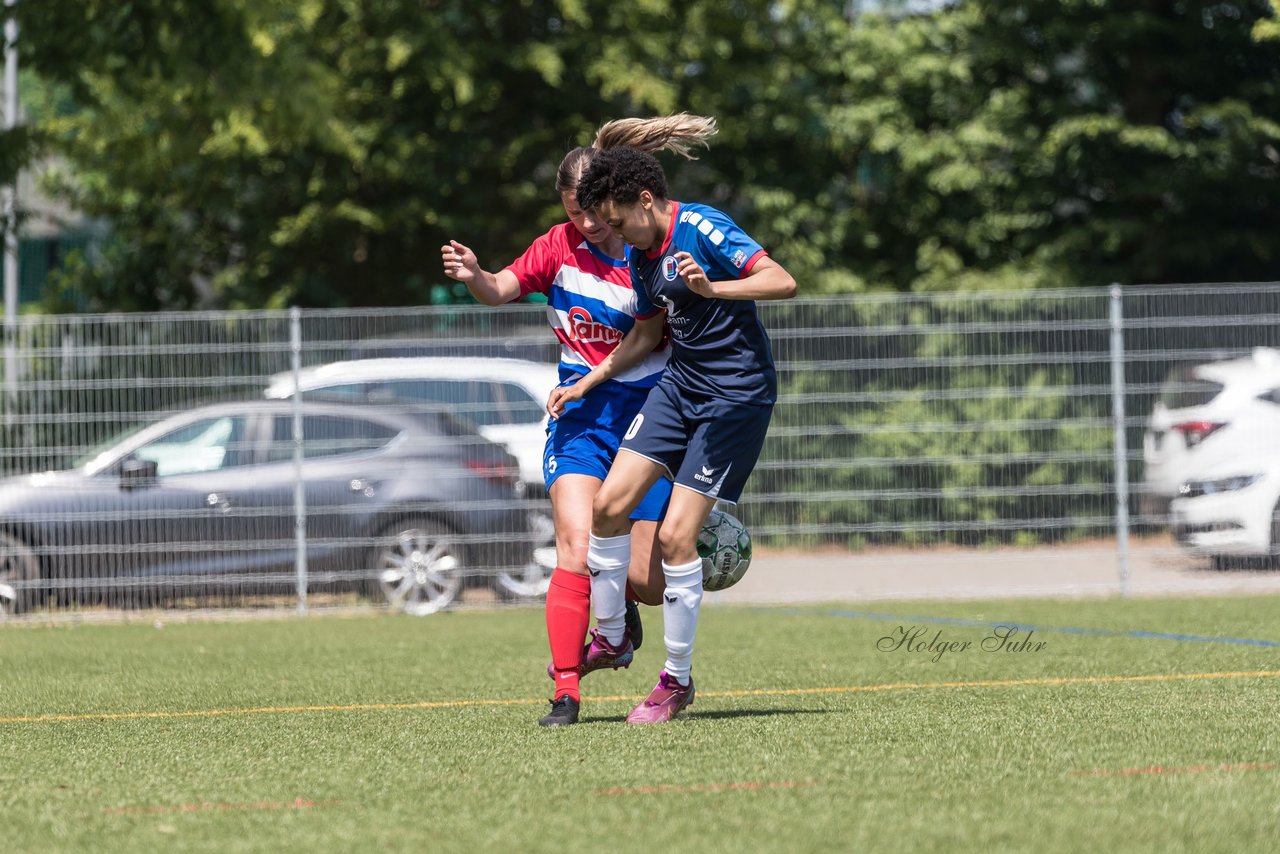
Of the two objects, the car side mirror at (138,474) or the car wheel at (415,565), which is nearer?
the car side mirror at (138,474)

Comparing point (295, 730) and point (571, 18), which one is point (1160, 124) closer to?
point (571, 18)

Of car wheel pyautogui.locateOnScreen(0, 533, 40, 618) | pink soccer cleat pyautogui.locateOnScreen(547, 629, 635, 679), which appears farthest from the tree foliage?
pink soccer cleat pyautogui.locateOnScreen(547, 629, 635, 679)

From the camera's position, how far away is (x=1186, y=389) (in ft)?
43.4

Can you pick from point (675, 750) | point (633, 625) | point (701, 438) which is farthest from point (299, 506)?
point (675, 750)

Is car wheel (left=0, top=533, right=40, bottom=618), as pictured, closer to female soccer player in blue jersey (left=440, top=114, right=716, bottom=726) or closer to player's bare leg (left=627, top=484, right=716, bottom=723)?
female soccer player in blue jersey (left=440, top=114, right=716, bottom=726)

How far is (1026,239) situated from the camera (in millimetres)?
19719

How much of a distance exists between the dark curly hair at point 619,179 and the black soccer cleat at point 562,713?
170 cm

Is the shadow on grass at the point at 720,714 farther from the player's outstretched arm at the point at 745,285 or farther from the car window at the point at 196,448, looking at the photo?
the car window at the point at 196,448

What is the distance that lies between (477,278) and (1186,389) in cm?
814

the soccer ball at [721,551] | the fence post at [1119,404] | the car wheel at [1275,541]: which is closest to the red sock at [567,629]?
the soccer ball at [721,551]

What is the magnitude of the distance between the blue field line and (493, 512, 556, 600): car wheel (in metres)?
1.90

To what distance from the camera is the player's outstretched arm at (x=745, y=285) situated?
5.84m

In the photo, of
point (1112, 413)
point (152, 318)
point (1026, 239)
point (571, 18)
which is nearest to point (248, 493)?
point (152, 318)

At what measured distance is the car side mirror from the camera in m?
12.8
